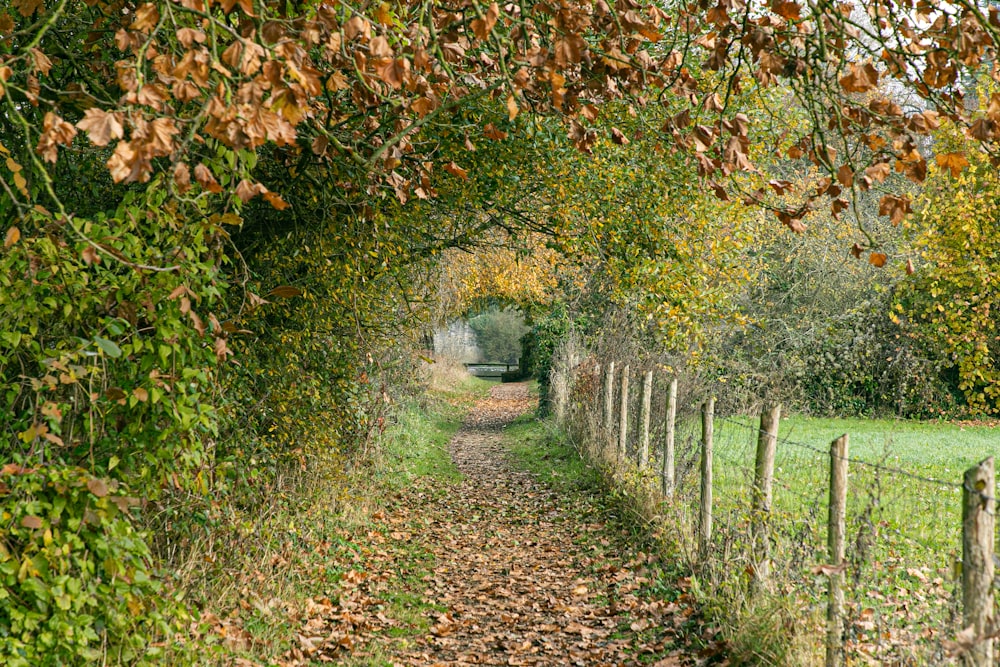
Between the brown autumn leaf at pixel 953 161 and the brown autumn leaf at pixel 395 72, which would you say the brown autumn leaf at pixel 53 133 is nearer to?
the brown autumn leaf at pixel 395 72

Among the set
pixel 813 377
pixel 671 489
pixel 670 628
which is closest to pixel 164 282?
pixel 670 628

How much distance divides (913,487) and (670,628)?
16.3 ft

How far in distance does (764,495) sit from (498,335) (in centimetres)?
5880

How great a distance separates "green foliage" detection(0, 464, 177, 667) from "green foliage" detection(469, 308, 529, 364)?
56.8m

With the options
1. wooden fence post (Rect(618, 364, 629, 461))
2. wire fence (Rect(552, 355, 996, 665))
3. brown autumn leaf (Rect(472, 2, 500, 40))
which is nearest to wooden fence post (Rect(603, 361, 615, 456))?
wooden fence post (Rect(618, 364, 629, 461))

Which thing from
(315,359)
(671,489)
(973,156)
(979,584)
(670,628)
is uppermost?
(973,156)

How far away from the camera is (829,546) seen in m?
4.78

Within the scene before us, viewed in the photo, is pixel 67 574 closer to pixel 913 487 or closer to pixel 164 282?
pixel 164 282

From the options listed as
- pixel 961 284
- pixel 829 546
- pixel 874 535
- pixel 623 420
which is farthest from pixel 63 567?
pixel 961 284

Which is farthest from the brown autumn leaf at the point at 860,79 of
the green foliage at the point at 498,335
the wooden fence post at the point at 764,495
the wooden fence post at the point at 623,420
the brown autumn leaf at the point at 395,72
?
the green foliage at the point at 498,335

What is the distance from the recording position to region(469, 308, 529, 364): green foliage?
62250mm

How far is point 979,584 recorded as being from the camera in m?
3.47

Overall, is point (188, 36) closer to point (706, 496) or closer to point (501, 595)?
point (706, 496)

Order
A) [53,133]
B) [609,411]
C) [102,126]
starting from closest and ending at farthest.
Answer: [102,126] → [53,133] → [609,411]
